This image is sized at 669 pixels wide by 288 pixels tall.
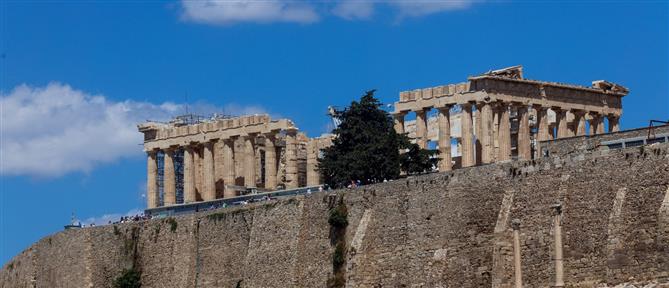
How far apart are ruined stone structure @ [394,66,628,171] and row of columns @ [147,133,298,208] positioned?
340 inches

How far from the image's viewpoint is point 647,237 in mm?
62531

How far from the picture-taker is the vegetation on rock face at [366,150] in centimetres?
8669

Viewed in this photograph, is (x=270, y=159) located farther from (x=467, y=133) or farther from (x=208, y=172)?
(x=467, y=133)

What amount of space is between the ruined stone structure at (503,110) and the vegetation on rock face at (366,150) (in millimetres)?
2353

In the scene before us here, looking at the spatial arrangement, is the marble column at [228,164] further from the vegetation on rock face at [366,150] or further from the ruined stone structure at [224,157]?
the vegetation on rock face at [366,150]

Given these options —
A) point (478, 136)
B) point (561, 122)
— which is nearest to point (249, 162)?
point (478, 136)

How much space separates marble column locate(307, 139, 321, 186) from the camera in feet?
326

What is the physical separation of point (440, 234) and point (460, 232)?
3.77ft

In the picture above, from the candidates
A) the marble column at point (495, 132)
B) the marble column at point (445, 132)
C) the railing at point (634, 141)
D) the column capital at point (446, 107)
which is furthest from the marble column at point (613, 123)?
the railing at point (634, 141)

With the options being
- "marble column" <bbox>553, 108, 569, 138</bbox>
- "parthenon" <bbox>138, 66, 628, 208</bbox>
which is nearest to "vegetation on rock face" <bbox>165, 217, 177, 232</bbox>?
"parthenon" <bbox>138, 66, 628, 208</bbox>

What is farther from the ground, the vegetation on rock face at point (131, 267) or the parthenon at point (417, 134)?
the parthenon at point (417, 134)

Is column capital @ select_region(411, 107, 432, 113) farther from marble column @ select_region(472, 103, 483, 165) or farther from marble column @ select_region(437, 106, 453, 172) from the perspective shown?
marble column @ select_region(472, 103, 483, 165)

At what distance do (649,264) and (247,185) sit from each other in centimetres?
4146

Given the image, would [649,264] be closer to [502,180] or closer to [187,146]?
[502,180]
